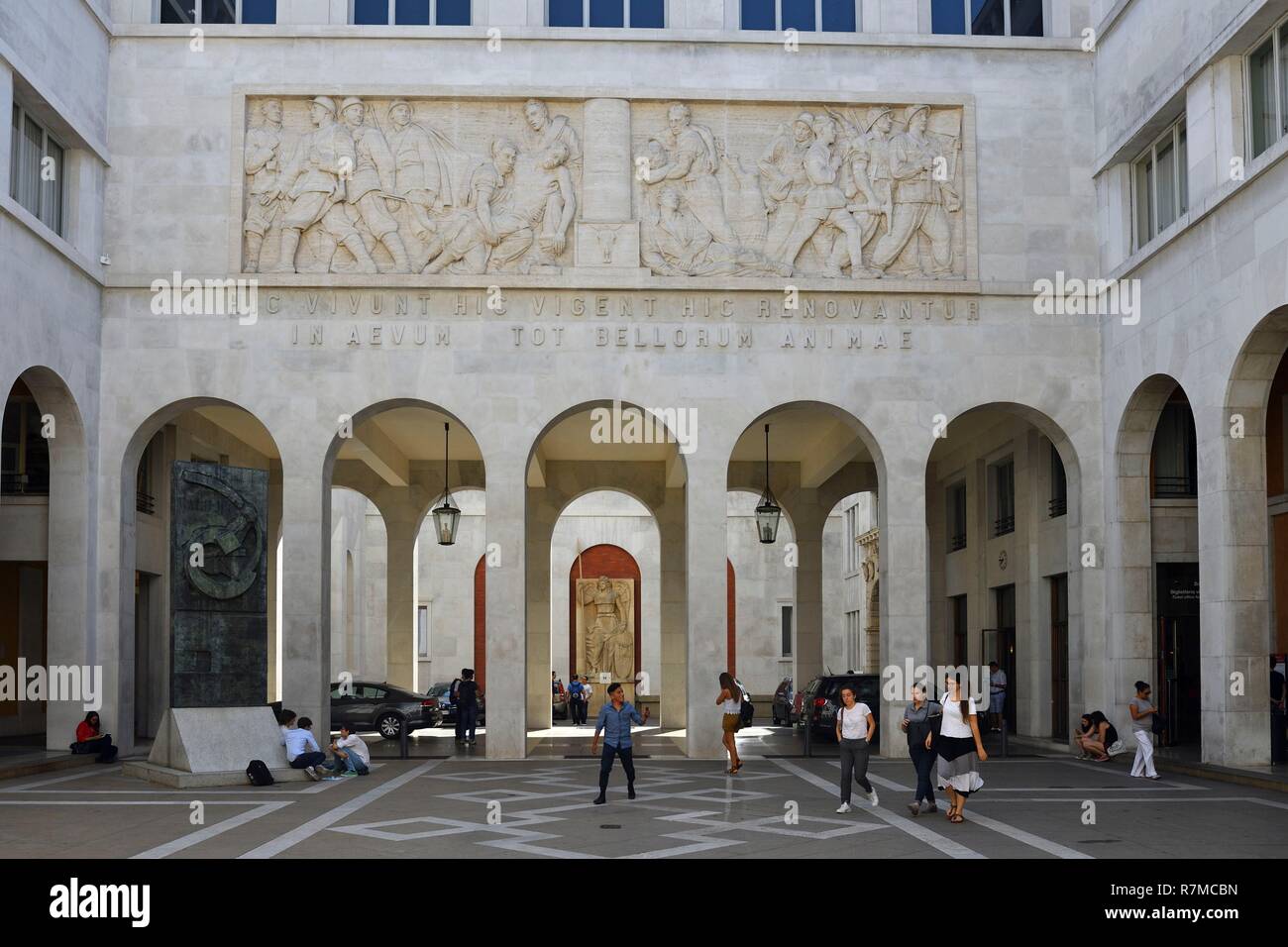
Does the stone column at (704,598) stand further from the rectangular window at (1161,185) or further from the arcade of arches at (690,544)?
the rectangular window at (1161,185)

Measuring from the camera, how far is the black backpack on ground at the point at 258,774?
18.9 m

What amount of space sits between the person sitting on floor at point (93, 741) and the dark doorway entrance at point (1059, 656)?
56.9 feet

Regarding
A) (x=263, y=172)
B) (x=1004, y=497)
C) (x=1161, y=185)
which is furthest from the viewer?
(x=1004, y=497)

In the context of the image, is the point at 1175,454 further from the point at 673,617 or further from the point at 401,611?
the point at 401,611

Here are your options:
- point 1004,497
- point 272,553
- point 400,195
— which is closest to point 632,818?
point 400,195

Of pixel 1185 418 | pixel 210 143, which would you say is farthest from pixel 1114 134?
pixel 210 143

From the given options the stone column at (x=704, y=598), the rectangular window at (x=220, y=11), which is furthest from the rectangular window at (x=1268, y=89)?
the rectangular window at (x=220, y=11)

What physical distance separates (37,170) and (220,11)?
4979mm

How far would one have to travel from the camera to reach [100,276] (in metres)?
24.1

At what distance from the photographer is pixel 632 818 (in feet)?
51.3

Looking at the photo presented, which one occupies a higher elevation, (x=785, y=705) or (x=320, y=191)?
(x=320, y=191)

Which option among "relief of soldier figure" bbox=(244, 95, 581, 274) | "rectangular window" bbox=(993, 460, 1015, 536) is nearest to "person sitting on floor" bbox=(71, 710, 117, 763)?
"relief of soldier figure" bbox=(244, 95, 581, 274)

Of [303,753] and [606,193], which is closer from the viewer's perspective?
[303,753]

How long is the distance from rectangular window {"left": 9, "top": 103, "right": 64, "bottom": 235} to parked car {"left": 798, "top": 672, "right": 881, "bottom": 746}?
51.9 feet
